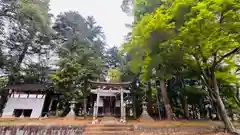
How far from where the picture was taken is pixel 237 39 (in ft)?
21.0

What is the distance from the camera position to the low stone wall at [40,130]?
279 inches

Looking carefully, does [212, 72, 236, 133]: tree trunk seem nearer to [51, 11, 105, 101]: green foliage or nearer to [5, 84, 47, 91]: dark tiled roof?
[51, 11, 105, 101]: green foliage

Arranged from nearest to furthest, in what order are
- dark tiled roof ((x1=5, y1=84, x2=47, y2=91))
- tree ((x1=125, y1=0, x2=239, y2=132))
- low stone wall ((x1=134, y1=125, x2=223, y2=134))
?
tree ((x1=125, y1=0, x2=239, y2=132)), low stone wall ((x1=134, y1=125, x2=223, y2=134)), dark tiled roof ((x1=5, y1=84, x2=47, y2=91))

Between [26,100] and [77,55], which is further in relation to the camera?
[77,55]

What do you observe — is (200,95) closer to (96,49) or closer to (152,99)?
(152,99)

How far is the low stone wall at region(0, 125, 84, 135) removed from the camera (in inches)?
279

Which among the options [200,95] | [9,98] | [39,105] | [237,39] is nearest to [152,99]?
[200,95]

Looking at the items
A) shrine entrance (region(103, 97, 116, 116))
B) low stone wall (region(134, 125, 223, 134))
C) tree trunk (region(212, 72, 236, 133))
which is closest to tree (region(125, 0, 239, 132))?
tree trunk (region(212, 72, 236, 133))

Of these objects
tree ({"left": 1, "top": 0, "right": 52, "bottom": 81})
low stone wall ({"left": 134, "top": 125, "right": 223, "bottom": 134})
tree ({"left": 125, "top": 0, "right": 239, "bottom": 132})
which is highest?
tree ({"left": 1, "top": 0, "right": 52, "bottom": 81})

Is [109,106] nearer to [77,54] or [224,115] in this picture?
[77,54]

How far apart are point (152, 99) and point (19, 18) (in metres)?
15.8

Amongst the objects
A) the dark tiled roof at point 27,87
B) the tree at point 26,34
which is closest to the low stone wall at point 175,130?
the dark tiled roof at point 27,87

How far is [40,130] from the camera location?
7199 mm

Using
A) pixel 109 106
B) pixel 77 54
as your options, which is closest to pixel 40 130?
pixel 109 106
